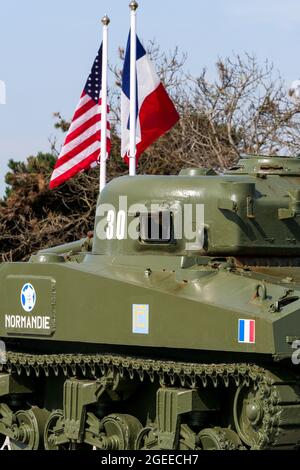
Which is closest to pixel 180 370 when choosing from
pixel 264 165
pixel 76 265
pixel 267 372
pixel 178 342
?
pixel 178 342

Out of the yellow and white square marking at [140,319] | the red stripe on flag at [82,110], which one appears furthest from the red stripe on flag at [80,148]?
the yellow and white square marking at [140,319]

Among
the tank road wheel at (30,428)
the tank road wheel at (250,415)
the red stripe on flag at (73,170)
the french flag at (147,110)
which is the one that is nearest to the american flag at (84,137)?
the red stripe on flag at (73,170)

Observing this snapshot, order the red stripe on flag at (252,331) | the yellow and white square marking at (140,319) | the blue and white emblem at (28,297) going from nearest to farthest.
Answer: the red stripe on flag at (252,331) < the yellow and white square marking at (140,319) < the blue and white emblem at (28,297)

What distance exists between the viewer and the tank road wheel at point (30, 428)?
17.3 metres

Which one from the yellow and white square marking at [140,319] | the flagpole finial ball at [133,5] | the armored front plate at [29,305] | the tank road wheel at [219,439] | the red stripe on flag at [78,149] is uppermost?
the flagpole finial ball at [133,5]

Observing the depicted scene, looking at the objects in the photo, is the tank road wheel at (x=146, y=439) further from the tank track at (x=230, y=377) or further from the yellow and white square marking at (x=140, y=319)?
the yellow and white square marking at (x=140, y=319)

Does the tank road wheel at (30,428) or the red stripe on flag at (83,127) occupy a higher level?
the red stripe on flag at (83,127)

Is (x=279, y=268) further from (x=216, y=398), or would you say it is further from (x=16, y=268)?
(x=16, y=268)

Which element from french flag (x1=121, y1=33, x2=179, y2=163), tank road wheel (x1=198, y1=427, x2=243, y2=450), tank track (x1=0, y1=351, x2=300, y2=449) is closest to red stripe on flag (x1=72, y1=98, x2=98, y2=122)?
french flag (x1=121, y1=33, x2=179, y2=163)

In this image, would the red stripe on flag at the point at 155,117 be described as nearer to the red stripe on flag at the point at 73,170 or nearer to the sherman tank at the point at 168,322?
the red stripe on flag at the point at 73,170

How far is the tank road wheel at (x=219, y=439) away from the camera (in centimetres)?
1447

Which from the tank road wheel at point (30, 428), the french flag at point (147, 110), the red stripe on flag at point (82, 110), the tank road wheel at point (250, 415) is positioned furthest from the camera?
the red stripe on flag at point (82, 110)

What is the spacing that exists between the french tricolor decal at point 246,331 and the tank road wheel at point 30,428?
15.1 ft

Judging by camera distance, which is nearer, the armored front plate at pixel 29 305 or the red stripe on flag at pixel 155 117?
the armored front plate at pixel 29 305
